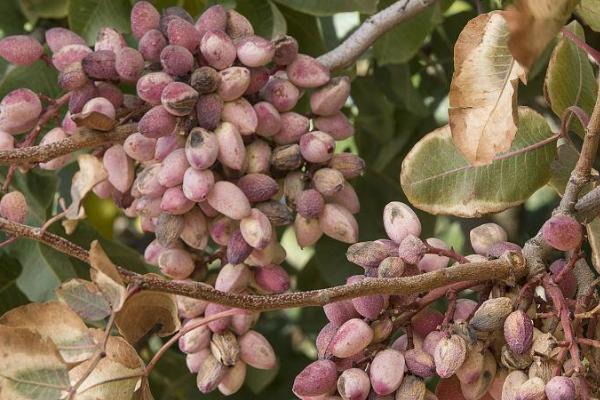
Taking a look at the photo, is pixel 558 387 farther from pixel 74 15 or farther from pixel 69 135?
pixel 74 15

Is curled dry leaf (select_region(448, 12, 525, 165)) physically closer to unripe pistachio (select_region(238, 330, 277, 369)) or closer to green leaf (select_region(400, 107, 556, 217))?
green leaf (select_region(400, 107, 556, 217))

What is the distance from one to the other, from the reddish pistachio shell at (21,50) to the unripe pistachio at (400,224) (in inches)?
17.8

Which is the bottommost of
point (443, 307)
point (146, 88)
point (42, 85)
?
point (443, 307)

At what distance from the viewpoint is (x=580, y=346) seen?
32.1 inches

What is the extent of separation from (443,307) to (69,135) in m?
0.75

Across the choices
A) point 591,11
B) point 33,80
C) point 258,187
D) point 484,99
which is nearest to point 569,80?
point 591,11

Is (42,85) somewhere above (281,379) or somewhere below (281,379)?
above

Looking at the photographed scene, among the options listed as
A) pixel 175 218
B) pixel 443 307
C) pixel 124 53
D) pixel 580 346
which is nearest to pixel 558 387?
pixel 580 346

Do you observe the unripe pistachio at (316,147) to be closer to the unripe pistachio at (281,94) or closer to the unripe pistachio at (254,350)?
the unripe pistachio at (281,94)

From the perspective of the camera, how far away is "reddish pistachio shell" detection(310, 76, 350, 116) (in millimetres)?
1079

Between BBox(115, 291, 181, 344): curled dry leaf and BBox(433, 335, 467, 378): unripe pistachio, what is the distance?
199 millimetres

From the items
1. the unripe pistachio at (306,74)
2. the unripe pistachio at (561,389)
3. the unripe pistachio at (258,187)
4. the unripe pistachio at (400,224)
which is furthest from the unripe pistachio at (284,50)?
the unripe pistachio at (561,389)

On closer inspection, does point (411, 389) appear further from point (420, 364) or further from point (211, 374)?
point (211, 374)

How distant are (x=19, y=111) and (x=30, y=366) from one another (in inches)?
15.9
